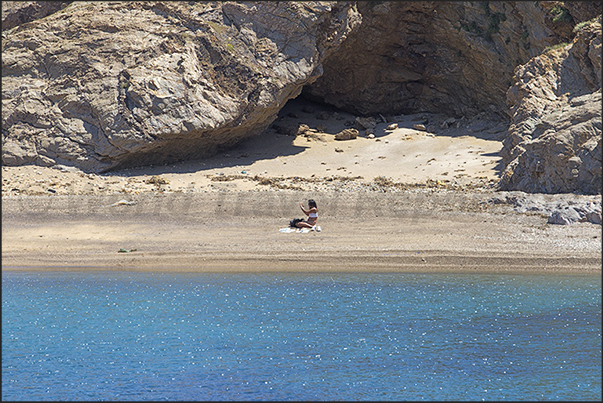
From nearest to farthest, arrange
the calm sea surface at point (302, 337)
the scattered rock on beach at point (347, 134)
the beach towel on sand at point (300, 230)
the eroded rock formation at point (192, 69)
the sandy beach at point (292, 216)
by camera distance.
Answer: the calm sea surface at point (302, 337) → the sandy beach at point (292, 216) → the beach towel on sand at point (300, 230) → the eroded rock formation at point (192, 69) → the scattered rock on beach at point (347, 134)

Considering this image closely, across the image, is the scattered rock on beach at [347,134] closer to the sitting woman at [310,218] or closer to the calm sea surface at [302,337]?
the sitting woman at [310,218]

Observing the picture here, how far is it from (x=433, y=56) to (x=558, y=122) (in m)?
8.73

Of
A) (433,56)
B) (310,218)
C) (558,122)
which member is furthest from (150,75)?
(433,56)

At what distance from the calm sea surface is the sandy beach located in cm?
91

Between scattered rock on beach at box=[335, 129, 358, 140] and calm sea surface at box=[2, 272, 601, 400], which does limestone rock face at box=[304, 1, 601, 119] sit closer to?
scattered rock on beach at box=[335, 129, 358, 140]

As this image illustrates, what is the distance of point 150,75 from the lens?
15.4m

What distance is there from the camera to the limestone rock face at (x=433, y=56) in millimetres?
18203

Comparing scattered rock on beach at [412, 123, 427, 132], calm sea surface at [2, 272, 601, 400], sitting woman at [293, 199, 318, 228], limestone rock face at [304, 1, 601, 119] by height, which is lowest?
calm sea surface at [2, 272, 601, 400]

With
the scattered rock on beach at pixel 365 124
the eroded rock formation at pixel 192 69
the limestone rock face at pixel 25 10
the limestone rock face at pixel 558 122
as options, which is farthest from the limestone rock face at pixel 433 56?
the limestone rock face at pixel 25 10

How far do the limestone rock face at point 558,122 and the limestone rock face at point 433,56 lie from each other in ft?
10.4

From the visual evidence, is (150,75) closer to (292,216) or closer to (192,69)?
(192,69)

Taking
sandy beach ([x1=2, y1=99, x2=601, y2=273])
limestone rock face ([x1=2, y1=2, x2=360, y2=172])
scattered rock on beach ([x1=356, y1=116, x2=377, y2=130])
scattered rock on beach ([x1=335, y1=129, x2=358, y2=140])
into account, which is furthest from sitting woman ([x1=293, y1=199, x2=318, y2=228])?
scattered rock on beach ([x1=356, y1=116, x2=377, y2=130])

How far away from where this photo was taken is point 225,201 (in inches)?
495

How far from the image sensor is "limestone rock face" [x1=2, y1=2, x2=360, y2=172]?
1516cm
